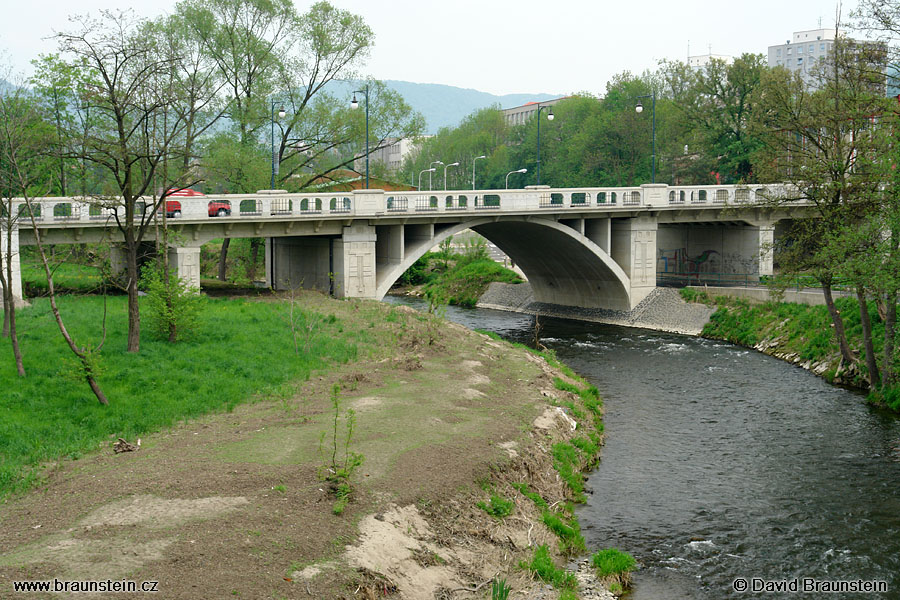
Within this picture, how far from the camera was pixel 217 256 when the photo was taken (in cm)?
6419

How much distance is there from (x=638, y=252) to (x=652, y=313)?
3595 mm

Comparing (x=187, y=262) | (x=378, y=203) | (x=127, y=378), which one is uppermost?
(x=378, y=203)

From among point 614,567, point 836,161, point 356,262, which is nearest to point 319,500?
point 614,567

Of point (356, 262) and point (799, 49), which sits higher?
point (799, 49)

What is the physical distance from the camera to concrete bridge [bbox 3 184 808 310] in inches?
1289

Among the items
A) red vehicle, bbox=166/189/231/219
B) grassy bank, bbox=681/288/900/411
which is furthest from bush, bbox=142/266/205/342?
grassy bank, bbox=681/288/900/411

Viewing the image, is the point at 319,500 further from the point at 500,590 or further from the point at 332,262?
the point at 332,262

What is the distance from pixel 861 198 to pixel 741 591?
706 inches

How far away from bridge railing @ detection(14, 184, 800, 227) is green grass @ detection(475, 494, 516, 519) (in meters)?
13.1

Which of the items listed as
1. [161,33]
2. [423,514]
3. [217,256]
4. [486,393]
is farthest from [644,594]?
[217,256]

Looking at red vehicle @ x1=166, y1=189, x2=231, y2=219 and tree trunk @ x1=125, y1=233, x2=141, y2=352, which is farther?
red vehicle @ x1=166, y1=189, x2=231, y2=219

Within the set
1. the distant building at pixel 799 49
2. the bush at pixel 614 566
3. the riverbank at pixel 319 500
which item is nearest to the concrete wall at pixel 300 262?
the riverbank at pixel 319 500

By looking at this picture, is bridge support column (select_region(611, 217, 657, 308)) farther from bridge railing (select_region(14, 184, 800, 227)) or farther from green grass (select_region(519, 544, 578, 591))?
green grass (select_region(519, 544, 578, 591))

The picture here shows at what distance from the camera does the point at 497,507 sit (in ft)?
47.4
